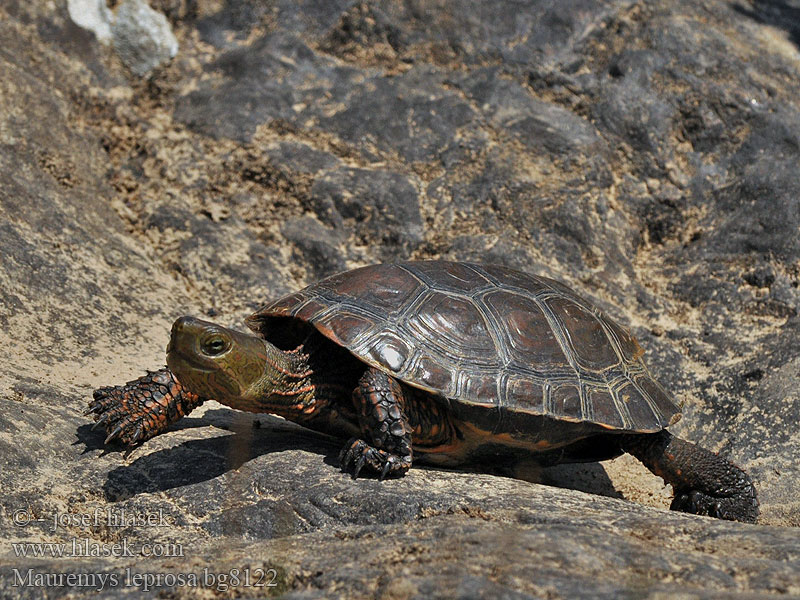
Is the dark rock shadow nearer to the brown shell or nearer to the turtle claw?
the brown shell

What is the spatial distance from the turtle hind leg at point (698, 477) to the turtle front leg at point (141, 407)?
2.68 metres

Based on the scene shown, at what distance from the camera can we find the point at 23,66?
7230 mm

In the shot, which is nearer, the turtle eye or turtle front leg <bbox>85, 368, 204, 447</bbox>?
the turtle eye

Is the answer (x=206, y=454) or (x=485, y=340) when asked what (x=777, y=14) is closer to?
(x=485, y=340)

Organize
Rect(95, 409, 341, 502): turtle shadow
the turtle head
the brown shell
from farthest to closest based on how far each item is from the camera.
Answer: the brown shell < Rect(95, 409, 341, 502): turtle shadow < the turtle head

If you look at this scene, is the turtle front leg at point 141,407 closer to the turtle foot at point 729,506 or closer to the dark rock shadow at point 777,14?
the turtle foot at point 729,506

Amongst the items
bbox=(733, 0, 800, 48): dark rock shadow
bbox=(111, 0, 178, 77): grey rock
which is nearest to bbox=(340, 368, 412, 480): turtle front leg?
bbox=(111, 0, 178, 77): grey rock

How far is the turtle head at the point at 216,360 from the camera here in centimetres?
357

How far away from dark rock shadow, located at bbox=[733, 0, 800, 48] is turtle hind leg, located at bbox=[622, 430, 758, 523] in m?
6.54

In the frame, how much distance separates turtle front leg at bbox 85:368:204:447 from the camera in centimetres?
392

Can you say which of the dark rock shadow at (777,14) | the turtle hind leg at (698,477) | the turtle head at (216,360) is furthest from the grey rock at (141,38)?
the dark rock shadow at (777,14)

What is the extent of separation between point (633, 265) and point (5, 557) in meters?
5.63

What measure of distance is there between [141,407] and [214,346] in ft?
2.32

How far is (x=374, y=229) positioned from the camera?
22.8 ft
